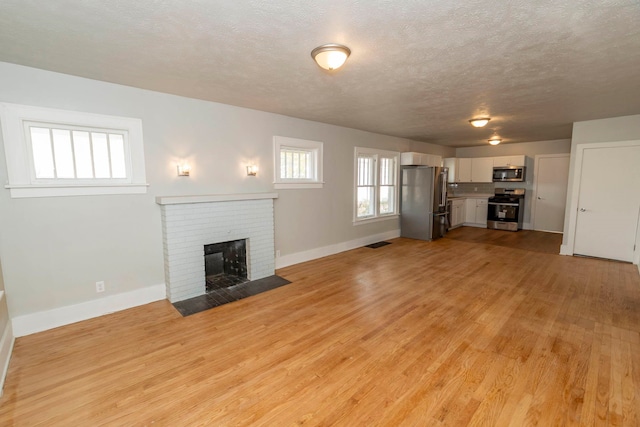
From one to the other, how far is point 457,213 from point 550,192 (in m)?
2.43

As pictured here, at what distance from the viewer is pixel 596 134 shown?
16.5ft

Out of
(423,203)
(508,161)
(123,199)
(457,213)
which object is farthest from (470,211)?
(123,199)

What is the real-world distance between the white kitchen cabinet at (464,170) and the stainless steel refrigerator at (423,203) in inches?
93.9

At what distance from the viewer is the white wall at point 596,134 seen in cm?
475

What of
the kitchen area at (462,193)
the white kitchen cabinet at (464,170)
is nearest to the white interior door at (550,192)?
the kitchen area at (462,193)

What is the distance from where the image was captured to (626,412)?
1829 mm

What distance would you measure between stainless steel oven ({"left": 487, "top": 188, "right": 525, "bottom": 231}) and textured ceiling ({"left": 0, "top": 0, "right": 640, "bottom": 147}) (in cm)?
440

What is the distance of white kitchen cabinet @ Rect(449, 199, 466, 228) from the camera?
8439mm

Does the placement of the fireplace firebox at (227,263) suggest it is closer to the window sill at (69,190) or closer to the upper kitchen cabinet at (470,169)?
the window sill at (69,190)

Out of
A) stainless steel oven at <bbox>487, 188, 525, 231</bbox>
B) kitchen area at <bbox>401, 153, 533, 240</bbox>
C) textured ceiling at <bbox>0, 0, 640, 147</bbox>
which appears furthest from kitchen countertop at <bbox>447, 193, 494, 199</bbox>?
textured ceiling at <bbox>0, 0, 640, 147</bbox>

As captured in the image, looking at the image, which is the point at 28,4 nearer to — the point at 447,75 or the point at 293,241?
the point at 447,75

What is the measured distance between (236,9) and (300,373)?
8.74 ft

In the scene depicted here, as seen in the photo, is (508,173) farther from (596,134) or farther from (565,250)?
(565,250)

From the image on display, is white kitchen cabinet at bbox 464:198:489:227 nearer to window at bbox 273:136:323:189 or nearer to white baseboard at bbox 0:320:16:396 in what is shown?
window at bbox 273:136:323:189
